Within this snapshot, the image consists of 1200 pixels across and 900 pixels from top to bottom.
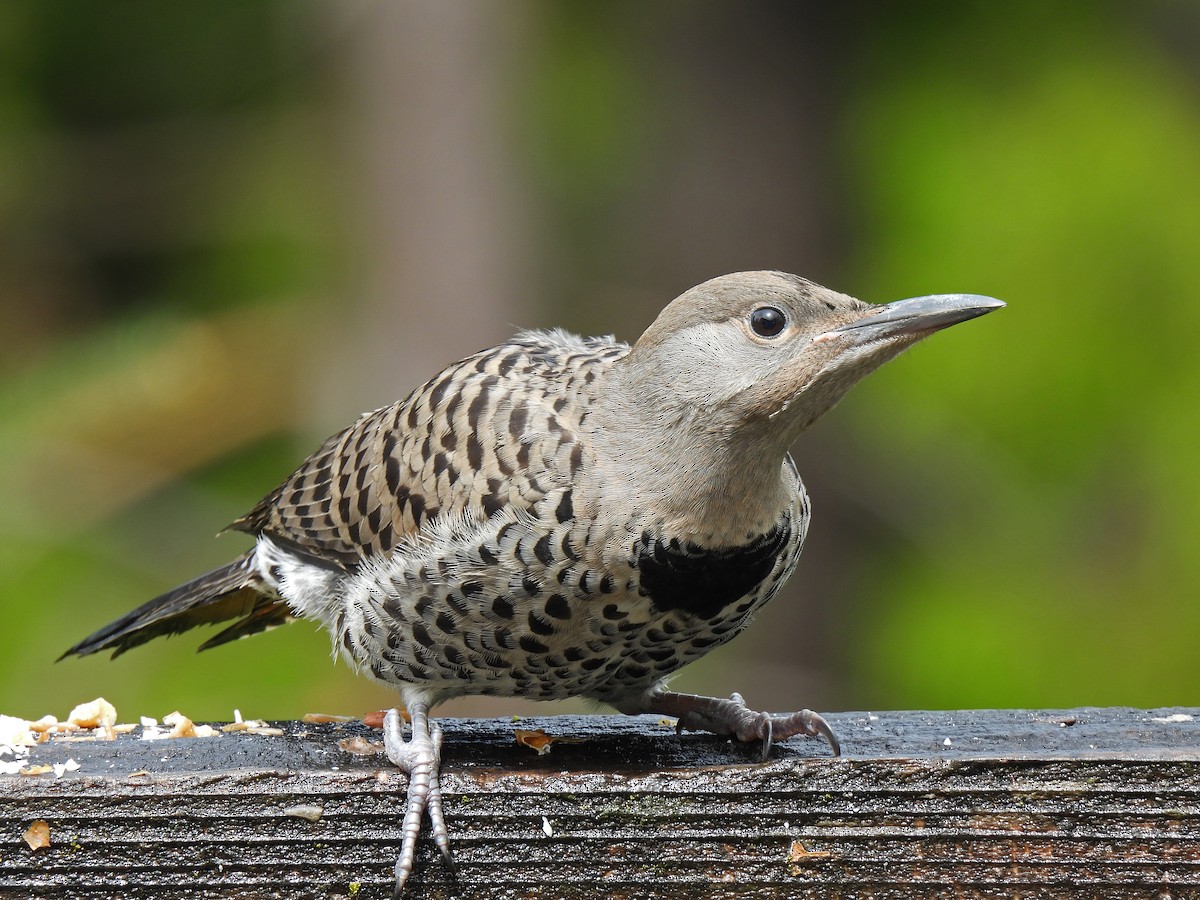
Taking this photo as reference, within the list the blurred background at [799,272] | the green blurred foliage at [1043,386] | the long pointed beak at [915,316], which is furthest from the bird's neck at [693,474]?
the green blurred foliage at [1043,386]

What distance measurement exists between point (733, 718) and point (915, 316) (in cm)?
88

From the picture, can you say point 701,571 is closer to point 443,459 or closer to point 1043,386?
point 443,459

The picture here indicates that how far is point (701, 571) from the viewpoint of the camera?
2.71 metres

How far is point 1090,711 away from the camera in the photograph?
264cm

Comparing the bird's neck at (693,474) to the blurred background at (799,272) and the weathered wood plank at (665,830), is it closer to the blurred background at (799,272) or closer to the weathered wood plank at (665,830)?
the weathered wood plank at (665,830)

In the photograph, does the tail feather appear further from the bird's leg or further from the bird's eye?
the bird's eye

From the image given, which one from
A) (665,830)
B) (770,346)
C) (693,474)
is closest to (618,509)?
(693,474)

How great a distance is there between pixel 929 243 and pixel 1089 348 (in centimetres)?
87

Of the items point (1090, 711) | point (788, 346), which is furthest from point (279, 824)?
point (1090, 711)

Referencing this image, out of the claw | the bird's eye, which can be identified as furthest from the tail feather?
the bird's eye

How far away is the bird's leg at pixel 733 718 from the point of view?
2.73 metres

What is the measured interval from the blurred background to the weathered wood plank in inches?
143

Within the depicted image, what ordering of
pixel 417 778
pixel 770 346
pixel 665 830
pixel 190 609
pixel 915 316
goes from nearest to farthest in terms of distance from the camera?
pixel 665 830, pixel 417 778, pixel 915 316, pixel 770 346, pixel 190 609

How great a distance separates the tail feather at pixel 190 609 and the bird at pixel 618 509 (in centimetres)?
52
